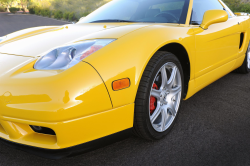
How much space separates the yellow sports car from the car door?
22 millimetres

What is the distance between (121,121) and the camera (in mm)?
1437

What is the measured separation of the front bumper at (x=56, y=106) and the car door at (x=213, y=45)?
1164mm

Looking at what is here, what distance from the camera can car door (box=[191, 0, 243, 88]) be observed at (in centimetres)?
210

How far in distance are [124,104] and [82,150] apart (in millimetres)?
386

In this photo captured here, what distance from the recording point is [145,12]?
242 cm

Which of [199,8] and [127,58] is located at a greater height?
[199,8]

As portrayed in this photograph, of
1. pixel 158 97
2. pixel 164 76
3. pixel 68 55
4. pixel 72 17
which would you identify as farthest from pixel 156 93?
pixel 72 17

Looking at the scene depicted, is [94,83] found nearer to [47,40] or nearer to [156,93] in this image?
[156,93]

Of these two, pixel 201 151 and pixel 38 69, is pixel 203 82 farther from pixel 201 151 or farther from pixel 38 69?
pixel 38 69

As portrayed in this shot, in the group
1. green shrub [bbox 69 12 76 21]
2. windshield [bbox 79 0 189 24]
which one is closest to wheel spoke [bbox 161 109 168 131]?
windshield [bbox 79 0 189 24]

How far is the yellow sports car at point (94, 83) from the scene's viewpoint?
48.1 inches

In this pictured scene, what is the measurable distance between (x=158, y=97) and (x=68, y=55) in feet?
2.59

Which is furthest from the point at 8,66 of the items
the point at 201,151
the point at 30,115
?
the point at 201,151

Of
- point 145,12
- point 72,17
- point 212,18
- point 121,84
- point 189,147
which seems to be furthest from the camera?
point 72,17
